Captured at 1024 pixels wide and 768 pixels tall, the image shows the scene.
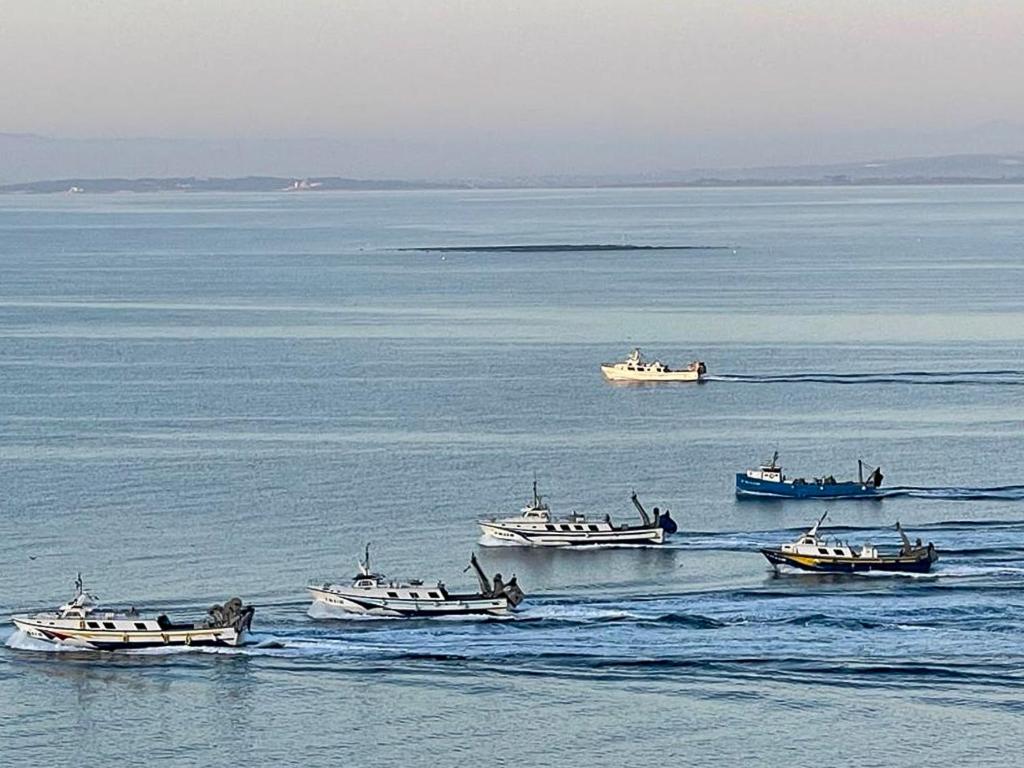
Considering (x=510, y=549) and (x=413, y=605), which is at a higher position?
(x=510, y=549)

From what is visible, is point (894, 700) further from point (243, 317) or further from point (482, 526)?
point (243, 317)

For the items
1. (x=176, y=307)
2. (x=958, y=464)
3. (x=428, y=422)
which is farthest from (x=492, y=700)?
(x=176, y=307)

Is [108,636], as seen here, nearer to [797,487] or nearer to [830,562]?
[830,562]

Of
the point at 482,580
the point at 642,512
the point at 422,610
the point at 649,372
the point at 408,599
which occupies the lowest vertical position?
the point at 422,610

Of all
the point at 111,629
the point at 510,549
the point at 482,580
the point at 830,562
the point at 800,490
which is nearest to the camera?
the point at 111,629

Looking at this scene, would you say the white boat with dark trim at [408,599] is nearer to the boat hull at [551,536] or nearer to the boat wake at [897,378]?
the boat hull at [551,536]

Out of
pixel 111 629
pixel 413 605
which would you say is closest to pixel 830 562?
pixel 413 605

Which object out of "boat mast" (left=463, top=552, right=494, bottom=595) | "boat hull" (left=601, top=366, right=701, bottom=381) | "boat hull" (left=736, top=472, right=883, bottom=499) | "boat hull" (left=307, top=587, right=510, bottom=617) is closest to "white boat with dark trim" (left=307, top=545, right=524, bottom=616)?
"boat hull" (left=307, top=587, right=510, bottom=617)
